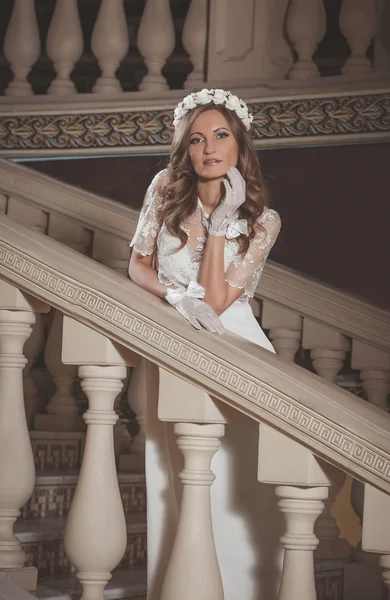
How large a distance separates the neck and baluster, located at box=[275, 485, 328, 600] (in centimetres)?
120

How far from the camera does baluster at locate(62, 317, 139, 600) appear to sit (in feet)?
7.69

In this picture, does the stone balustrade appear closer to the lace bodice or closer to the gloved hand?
the lace bodice

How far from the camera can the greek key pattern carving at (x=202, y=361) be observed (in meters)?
2.13

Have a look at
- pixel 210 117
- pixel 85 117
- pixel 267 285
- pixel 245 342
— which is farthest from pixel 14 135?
pixel 245 342

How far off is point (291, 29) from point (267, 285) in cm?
133

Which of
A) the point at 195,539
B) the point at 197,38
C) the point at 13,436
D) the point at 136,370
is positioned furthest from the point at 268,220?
the point at 197,38

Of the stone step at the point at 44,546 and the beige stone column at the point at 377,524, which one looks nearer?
the beige stone column at the point at 377,524

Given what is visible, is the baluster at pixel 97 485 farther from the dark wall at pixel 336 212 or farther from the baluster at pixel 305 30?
the baluster at pixel 305 30

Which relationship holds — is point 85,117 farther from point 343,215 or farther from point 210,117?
point 210,117

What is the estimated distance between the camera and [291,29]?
4.63m

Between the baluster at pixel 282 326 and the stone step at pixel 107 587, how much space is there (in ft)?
3.64

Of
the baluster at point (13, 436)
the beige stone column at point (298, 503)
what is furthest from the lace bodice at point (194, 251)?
the beige stone column at point (298, 503)

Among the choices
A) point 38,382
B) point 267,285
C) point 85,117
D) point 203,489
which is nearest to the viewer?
point 203,489

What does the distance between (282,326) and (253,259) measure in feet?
2.72
